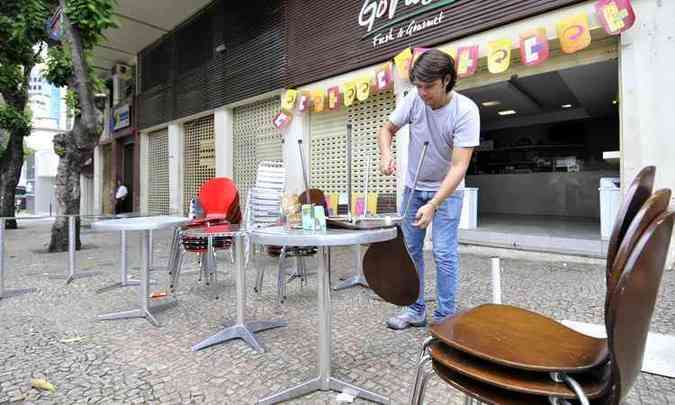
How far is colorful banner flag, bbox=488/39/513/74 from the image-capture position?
514 centimetres

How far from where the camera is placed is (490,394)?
979mm

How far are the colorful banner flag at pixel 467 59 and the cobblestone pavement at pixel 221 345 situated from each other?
281cm

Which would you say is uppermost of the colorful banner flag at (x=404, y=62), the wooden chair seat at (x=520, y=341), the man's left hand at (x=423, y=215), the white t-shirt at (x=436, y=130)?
the colorful banner flag at (x=404, y=62)

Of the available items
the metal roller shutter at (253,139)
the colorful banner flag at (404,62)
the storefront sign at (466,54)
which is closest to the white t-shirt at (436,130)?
the storefront sign at (466,54)

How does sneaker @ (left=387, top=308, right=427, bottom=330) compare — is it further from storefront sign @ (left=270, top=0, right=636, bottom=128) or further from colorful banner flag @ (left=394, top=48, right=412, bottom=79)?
colorful banner flag @ (left=394, top=48, right=412, bottom=79)

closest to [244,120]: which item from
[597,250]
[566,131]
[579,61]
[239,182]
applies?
[239,182]

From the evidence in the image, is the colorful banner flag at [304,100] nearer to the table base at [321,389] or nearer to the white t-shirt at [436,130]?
the white t-shirt at [436,130]

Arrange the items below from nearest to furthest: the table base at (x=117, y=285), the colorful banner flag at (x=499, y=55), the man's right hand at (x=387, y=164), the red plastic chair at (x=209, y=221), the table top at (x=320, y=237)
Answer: the table top at (x=320, y=237), the man's right hand at (x=387, y=164), the red plastic chair at (x=209, y=221), the table base at (x=117, y=285), the colorful banner flag at (x=499, y=55)

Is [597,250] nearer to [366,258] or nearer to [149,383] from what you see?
[366,258]

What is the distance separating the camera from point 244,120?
33.4ft

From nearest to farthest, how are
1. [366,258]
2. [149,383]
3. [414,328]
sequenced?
[149,383] < [366,258] < [414,328]

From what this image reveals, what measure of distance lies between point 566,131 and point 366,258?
1263 centimetres

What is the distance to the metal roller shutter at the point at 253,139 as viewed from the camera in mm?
9367

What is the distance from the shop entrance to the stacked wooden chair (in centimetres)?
759
